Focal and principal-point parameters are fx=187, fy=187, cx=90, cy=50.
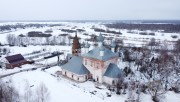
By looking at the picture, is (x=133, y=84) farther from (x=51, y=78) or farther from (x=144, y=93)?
(x=51, y=78)

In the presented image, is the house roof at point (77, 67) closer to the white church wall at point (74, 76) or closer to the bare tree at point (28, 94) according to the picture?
the white church wall at point (74, 76)

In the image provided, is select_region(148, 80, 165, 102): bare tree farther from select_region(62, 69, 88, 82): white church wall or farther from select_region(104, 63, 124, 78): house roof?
select_region(62, 69, 88, 82): white church wall

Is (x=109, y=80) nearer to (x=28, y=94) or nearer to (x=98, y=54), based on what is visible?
(x=98, y=54)

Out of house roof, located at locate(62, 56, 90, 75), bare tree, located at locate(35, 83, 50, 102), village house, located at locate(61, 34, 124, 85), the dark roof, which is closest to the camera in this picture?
bare tree, located at locate(35, 83, 50, 102)

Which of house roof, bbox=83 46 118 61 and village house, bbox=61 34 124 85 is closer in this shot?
village house, bbox=61 34 124 85

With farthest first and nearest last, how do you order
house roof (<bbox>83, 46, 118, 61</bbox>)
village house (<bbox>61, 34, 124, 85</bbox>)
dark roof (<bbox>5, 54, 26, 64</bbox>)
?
dark roof (<bbox>5, 54, 26, 64</bbox>)
house roof (<bbox>83, 46, 118, 61</bbox>)
village house (<bbox>61, 34, 124, 85</bbox>)

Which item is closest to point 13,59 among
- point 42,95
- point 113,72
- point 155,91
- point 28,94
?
point 28,94

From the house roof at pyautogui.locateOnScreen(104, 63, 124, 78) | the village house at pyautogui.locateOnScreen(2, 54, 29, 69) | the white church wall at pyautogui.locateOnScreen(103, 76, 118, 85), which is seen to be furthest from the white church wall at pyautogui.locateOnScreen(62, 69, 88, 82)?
the village house at pyautogui.locateOnScreen(2, 54, 29, 69)

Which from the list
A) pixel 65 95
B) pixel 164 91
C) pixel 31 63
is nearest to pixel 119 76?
pixel 164 91
